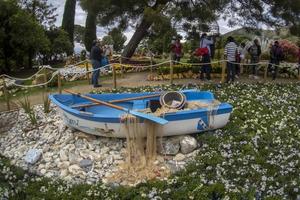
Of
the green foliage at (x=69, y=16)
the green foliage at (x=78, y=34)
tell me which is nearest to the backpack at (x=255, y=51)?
the green foliage at (x=69, y=16)

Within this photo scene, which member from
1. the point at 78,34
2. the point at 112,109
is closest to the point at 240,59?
the point at 112,109

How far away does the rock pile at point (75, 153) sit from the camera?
9750 mm

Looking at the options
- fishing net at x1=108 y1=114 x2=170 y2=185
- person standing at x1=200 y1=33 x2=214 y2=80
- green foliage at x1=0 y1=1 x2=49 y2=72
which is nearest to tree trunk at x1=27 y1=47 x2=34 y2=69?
green foliage at x1=0 y1=1 x2=49 y2=72

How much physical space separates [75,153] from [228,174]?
11.0 feet

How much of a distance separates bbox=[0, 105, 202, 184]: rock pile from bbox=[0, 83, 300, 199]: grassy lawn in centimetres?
34

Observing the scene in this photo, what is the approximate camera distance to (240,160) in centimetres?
954

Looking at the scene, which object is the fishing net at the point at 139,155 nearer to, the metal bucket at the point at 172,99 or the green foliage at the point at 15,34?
the metal bucket at the point at 172,99

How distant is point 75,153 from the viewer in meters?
10.3

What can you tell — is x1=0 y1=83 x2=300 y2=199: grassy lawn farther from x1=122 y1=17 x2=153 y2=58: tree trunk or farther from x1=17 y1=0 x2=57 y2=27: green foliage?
x1=17 y1=0 x2=57 y2=27: green foliage

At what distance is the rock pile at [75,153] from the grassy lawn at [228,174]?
1.12ft

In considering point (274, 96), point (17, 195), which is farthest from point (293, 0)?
point (17, 195)

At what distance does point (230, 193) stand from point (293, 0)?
11986 mm

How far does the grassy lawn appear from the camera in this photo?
340 inches

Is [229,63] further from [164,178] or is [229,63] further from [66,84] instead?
[164,178]
